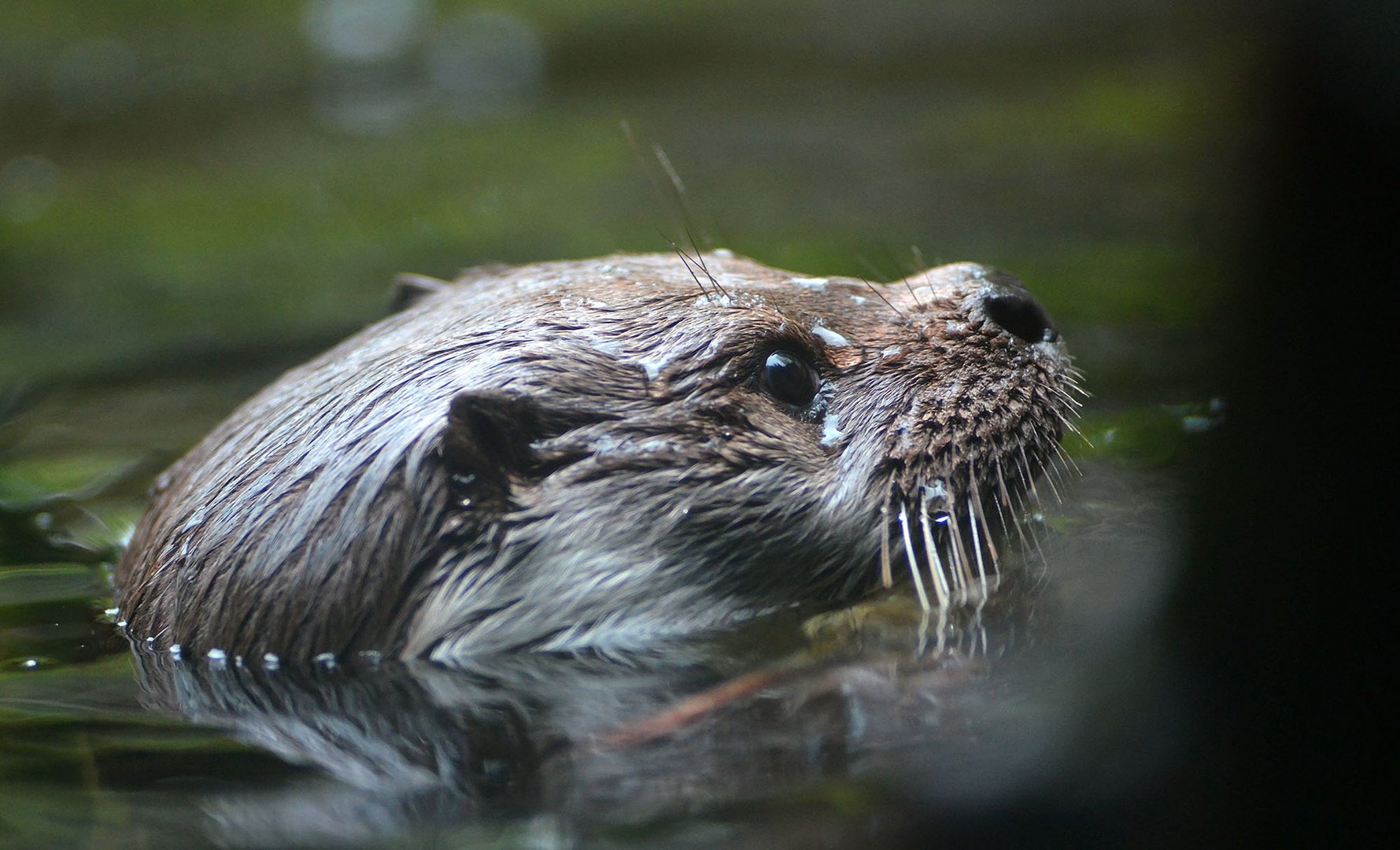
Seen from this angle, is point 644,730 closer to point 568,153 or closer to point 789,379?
point 789,379

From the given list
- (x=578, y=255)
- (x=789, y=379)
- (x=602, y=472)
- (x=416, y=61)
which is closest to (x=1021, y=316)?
(x=789, y=379)

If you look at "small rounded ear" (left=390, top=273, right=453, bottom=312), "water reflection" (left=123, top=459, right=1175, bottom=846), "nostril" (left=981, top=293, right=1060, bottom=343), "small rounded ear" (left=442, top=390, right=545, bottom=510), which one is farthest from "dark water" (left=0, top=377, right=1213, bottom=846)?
"small rounded ear" (left=390, top=273, right=453, bottom=312)

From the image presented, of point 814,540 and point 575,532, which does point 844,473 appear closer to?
point 814,540

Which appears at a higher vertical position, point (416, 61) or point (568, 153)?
point (416, 61)

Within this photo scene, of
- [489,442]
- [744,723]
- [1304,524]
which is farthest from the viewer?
[489,442]

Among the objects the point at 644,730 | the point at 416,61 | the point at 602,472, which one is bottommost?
the point at 644,730

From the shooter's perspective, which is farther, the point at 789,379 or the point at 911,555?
the point at 789,379

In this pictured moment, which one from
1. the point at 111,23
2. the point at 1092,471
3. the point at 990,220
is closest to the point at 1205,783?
the point at 1092,471

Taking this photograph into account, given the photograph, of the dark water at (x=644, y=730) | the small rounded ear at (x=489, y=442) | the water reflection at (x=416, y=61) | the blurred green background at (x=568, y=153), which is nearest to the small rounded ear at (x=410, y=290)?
the blurred green background at (x=568, y=153)
